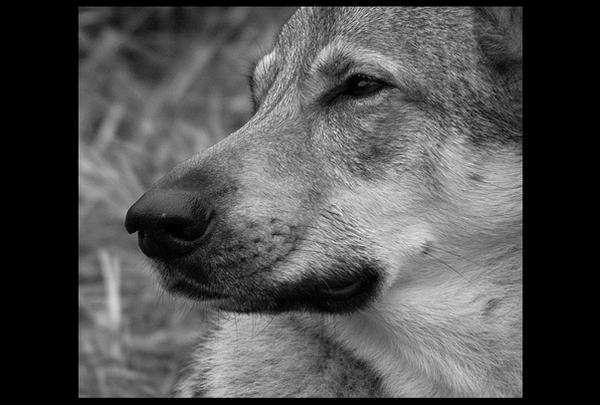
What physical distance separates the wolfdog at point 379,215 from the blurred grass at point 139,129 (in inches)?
87.3

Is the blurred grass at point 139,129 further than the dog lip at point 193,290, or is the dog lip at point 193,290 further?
the blurred grass at point 139,129

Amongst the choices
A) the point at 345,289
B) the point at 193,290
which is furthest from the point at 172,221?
the point at 345,289

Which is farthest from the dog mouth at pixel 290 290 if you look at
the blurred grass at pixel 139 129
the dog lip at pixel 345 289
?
the blurred grass at pixel 139 129

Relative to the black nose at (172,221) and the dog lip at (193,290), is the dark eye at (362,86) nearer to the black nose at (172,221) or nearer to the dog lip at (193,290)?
the black nose at (172,221)

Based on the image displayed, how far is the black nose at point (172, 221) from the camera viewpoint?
339 centimetres

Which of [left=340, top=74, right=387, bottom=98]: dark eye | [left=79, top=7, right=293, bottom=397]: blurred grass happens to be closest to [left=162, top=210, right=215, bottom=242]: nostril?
[left=340, top=74, right=387, bottom=98]: dark eye

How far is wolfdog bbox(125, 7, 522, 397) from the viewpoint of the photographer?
3.49 metres

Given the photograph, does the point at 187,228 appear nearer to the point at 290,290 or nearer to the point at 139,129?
the point at 290,290

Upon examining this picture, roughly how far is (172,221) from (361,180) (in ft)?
2.37

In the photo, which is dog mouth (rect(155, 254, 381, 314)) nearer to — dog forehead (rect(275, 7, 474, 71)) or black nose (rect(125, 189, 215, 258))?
black nose (rect(125, 189, 215, 258))

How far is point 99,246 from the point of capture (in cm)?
736

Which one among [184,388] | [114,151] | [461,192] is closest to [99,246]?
[114,151]

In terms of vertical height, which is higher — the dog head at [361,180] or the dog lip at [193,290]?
the dog head at [361,180]

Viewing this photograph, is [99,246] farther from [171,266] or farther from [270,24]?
[171,266]
